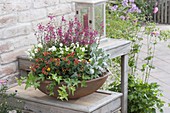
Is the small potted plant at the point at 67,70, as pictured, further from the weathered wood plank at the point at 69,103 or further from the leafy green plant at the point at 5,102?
the leafy green plant at the point at 5,102

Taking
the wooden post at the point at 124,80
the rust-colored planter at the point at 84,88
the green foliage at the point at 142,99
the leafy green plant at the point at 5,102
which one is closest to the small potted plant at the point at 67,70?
the rust-colored planter at the point at 84,88

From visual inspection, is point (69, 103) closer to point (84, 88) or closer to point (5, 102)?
point (84, 88)

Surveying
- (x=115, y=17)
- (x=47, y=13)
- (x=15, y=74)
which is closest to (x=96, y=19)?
(x=47, y=13)

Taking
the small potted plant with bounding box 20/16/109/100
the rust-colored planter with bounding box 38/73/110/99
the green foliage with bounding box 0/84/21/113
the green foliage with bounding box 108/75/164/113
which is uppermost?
the small potted plant with bounding box 20/16/109/100

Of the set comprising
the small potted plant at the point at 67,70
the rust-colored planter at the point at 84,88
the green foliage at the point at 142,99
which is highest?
the small potted plant at the point at 67,70

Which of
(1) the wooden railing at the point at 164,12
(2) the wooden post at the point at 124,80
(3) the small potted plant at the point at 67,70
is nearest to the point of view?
(3) the small potted plant at the point at 67,70

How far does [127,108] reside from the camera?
3877 millimetres

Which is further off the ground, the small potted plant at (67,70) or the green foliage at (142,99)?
the small potted plant at (67,70)

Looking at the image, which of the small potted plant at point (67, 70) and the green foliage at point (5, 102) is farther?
the green foliage at point (5, 102)

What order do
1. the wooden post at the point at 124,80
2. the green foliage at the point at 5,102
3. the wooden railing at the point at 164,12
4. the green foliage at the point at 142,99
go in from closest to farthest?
1. the green foliage at the point at 5,102
2. the wooden post at the point at 124,80
3. the green foliage at the point at 142,99
4. the wooden railing at the point at 164,12

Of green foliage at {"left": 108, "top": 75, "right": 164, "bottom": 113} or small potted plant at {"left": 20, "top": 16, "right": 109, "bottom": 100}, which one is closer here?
small potted plant at {"left": 20, "top": 16, "right": 109, "bottom": 100}

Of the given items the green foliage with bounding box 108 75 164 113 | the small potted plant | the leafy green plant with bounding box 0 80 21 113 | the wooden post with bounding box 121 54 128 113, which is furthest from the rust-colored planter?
the green foliage with bounding box 108 75 164 113

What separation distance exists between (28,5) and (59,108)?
3.30 ft

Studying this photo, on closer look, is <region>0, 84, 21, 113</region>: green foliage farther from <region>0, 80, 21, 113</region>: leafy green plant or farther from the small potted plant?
the small potted plant
